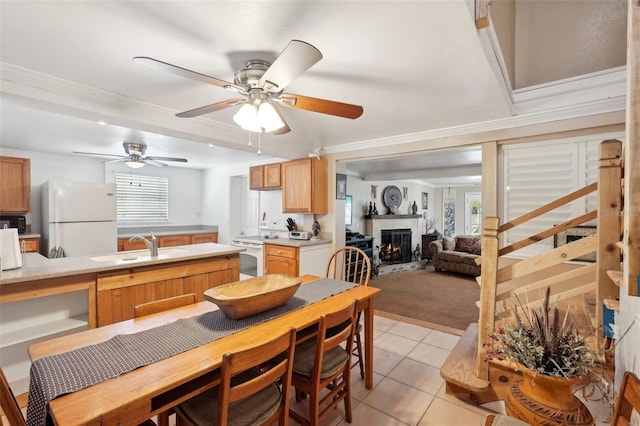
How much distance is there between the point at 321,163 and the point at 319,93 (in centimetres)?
204

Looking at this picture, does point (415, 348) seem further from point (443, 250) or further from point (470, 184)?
point (470, 184)

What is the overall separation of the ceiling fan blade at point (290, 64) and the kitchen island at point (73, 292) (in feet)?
6.37

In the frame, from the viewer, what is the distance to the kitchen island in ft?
6.52

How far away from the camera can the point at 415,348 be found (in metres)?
2.81

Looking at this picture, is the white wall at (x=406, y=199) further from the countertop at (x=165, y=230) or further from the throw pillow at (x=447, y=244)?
the countertop at (x=165, y=230)

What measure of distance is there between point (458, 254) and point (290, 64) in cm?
592

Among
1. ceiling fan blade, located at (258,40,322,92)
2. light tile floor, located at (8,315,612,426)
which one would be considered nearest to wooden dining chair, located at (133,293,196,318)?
light tile floor, located at (8,315,612,426)

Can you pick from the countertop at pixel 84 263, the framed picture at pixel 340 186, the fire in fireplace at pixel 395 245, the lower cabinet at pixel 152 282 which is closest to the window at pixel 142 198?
the countertop at pixel 84 263

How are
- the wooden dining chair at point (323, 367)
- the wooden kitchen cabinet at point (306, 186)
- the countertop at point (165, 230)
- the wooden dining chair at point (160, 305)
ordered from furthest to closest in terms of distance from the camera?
the countertop at point (165, 230) → the wooden kitchen cabinet at point (306, 186) → the wooden dining chair at point (160, 305) → the wooden dining chair at point (323, 367)

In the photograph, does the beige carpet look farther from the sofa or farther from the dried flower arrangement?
the dried flower arrangement

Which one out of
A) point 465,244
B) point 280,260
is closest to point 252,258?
point 280,260

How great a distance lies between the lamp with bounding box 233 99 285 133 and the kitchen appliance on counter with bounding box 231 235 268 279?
8.65 ft

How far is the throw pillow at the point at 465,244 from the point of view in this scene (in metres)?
6.53

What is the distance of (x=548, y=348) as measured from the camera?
4.09ft
